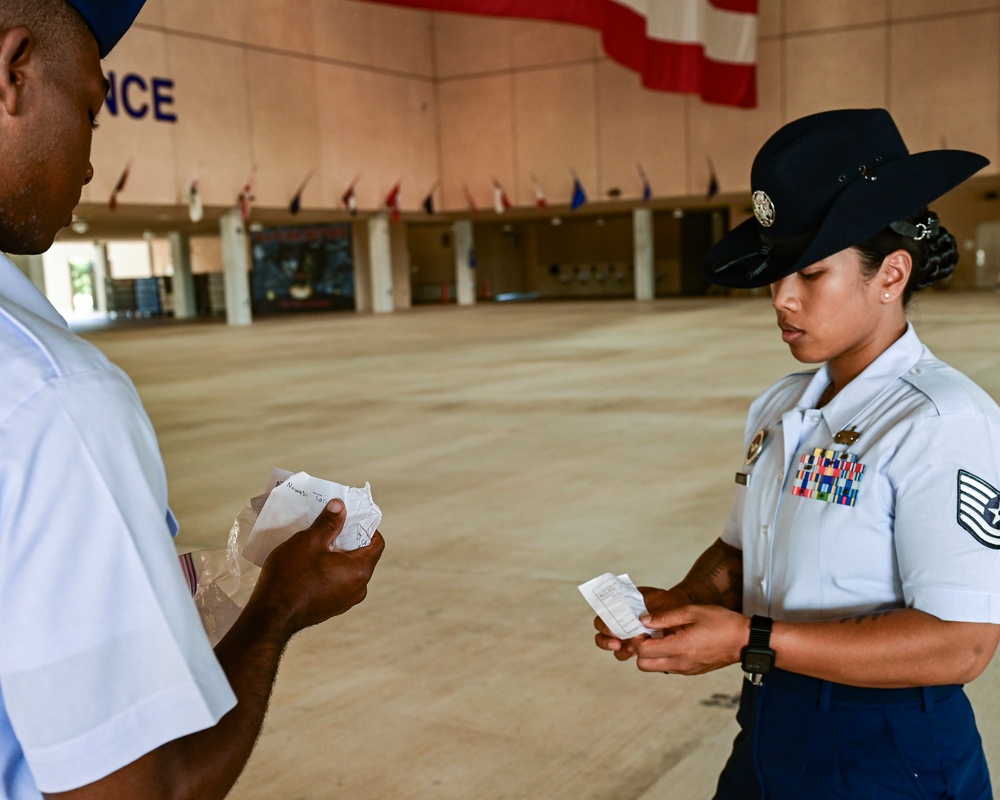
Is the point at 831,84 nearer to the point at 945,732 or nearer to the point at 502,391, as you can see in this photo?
the point at 502,391

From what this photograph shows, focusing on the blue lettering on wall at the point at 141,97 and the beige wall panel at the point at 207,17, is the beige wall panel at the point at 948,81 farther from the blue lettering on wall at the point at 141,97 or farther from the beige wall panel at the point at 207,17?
the blue lettering on wall at the point at 141,97

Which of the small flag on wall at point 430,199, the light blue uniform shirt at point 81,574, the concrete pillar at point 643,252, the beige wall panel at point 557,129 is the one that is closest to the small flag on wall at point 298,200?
the small flag on wall at point 430,199

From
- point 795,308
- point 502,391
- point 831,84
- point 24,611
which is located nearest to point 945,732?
point 795,308

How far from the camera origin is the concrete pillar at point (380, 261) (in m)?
34.8

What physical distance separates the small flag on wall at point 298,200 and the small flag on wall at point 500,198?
629 centimetres

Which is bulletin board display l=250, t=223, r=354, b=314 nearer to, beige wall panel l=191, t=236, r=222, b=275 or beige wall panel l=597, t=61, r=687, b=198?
beige wall panel l=191, t=236, r=222, b=275

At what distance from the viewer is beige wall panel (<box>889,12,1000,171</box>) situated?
28219 mm

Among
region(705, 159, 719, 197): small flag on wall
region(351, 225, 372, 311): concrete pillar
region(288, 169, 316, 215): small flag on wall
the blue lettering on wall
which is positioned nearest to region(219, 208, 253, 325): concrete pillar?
region(288, 169, 316, 215): small flag on wall

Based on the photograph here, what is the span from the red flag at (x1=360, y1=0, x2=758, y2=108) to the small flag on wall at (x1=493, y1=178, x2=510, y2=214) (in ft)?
27.2

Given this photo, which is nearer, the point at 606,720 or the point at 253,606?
the point at 253,606

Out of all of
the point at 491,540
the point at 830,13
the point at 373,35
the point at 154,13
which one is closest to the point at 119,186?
the point at 154,13

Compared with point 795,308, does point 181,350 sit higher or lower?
lower

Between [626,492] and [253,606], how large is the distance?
16.4 ft

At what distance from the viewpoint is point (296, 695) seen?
11.6ft
